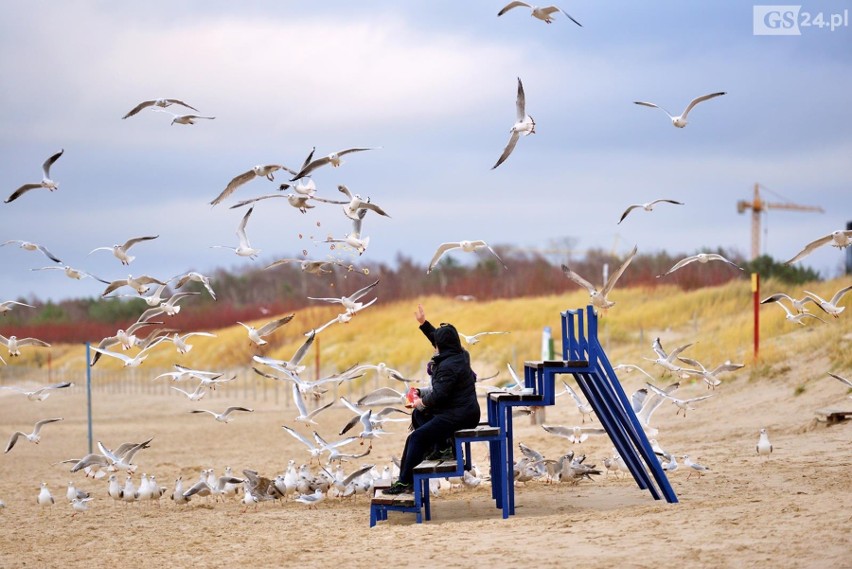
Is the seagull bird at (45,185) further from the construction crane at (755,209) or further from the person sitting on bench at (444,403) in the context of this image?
the construction crane at (755,209)

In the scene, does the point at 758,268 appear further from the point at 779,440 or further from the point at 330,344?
the point at 779,440

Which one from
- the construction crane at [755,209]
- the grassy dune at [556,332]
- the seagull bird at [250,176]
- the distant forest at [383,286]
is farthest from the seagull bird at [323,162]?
the construction crane at [755,209]

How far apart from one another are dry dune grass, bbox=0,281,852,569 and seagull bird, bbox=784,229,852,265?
2.42 metres

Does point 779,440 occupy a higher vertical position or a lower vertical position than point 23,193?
lower

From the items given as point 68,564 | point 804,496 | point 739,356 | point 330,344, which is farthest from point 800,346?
point 330,344

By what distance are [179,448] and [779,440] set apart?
1258 cm

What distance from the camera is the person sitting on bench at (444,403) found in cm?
1162

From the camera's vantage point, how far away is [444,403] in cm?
1175

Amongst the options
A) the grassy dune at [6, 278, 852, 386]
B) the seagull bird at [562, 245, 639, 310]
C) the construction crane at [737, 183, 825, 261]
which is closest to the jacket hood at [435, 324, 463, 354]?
A: the seagull bird at [562, 245, 639, 310]

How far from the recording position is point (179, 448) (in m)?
24.9

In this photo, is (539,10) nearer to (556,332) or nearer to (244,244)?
(244,244)

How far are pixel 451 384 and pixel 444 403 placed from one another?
237 mm

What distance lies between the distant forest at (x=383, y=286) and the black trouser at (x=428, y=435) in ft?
99.3

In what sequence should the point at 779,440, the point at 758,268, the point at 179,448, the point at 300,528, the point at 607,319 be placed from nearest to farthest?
the point at 300,528
the point at 779,440
the point at 179,448
the point at 607,319
the point at 758,268
